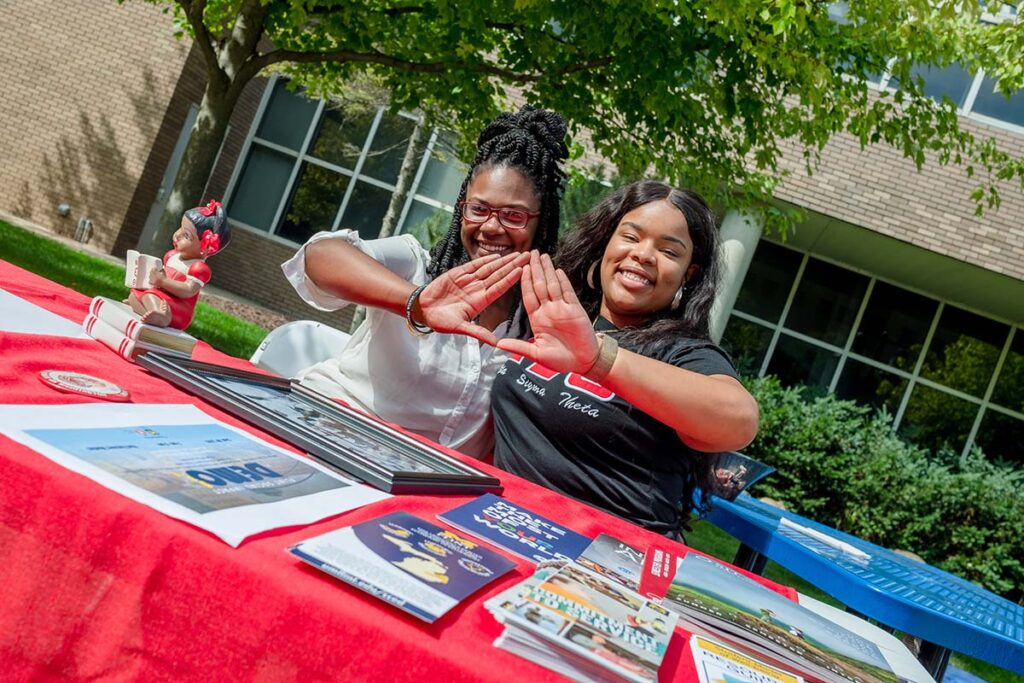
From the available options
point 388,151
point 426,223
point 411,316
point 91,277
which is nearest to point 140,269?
point 411,316

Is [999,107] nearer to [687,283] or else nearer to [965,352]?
[965,352]

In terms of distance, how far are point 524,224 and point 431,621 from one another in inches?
69.7

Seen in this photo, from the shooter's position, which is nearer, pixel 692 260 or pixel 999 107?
pixel 692 260

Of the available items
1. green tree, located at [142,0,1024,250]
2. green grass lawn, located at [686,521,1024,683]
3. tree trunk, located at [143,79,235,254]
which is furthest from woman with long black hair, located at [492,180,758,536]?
tree trunk, located at [143,79,235,254]

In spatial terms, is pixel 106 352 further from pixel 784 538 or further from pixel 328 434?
pixel 784 538

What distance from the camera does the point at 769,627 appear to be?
127 cm

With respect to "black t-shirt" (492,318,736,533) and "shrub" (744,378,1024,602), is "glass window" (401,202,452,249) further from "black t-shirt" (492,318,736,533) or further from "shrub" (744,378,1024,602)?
"black t-shirt" (492,318,736,533)

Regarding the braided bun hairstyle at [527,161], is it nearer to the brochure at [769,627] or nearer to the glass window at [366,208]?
the brochure at [769,627]

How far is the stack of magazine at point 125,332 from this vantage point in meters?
1.74

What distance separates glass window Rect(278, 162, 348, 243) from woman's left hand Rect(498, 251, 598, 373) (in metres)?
11.3

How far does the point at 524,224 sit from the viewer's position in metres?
2.52

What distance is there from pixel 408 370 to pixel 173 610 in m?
1.60

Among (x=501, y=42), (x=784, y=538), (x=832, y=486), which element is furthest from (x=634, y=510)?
(x=832, y=486)

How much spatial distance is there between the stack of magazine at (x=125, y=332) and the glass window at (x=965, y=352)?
12.2 meters
